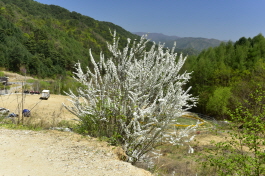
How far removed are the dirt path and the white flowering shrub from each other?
44 centimetres

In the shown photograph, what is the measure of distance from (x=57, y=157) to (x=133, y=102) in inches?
76.6

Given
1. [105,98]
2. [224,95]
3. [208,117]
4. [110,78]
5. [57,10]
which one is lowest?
[208,117]

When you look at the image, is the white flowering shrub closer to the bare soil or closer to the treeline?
the bare soil

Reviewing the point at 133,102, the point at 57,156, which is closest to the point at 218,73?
the point at 133,102

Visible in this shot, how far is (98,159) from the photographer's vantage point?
408 centimetres

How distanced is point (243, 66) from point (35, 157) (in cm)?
3461

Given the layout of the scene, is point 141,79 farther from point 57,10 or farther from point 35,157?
point 57,10

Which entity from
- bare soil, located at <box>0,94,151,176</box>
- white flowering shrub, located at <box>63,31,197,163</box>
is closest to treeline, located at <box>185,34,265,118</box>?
white flowering shrub, located at <box>63,31,197,163</box>

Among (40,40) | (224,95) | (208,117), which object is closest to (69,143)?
(224,95)

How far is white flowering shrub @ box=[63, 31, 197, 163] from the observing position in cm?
425

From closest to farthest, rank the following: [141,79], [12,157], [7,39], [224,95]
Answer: [12,157]
[141,79]
[224,95]
[7,39]

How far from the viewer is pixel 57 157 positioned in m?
4.02

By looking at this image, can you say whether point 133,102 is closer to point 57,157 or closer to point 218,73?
point 57,157

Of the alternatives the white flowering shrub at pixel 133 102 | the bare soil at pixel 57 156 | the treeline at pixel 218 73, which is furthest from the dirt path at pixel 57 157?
the treeline at pixel 218 73
